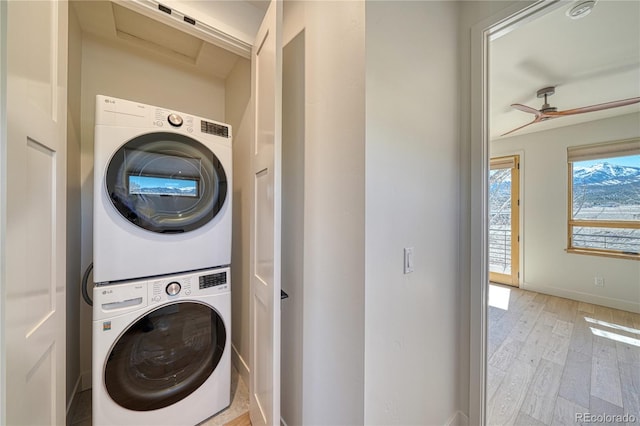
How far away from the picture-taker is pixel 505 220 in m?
4.12

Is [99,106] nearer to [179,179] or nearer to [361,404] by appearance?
[179,179]

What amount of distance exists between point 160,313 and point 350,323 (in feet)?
3.26

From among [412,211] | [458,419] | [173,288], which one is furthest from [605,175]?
[173,288]

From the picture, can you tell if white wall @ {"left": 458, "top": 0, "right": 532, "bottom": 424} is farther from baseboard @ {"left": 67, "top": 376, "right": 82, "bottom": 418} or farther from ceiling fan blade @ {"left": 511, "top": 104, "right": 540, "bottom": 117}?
baseboard @ {"left": 67, "top": 376, "right": 82, "bottom": 418}

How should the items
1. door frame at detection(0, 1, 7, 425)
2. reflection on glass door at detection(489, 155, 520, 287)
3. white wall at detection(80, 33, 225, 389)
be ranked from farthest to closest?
reflection on glass door at detection(489, 155, 520, 287) → white wall at detection(80, 33, 225, 389) → door frame at detection(0, 1, 7, 425)

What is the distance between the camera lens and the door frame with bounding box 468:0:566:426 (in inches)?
50.4

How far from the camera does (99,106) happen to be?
43.5 inches

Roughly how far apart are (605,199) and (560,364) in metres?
2.60

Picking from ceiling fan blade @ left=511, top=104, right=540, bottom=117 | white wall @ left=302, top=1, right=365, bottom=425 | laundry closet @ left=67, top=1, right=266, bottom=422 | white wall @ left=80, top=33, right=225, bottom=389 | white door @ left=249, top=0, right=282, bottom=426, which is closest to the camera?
white wall @ left=302, top=1, right=365, bottom=425

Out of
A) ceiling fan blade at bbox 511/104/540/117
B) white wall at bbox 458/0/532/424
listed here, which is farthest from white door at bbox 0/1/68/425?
ceiling fan blade at bbox 511/104/540/117

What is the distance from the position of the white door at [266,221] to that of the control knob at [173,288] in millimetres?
383

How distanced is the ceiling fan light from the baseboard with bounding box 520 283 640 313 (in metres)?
3.65

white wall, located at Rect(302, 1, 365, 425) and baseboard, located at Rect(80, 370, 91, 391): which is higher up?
white wall, located at Rect(302, 1, 365, 425)

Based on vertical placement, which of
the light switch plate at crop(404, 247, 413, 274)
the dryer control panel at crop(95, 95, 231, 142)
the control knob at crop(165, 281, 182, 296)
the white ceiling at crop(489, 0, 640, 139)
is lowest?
the control knob at crop(165, 281, 182, 296)
